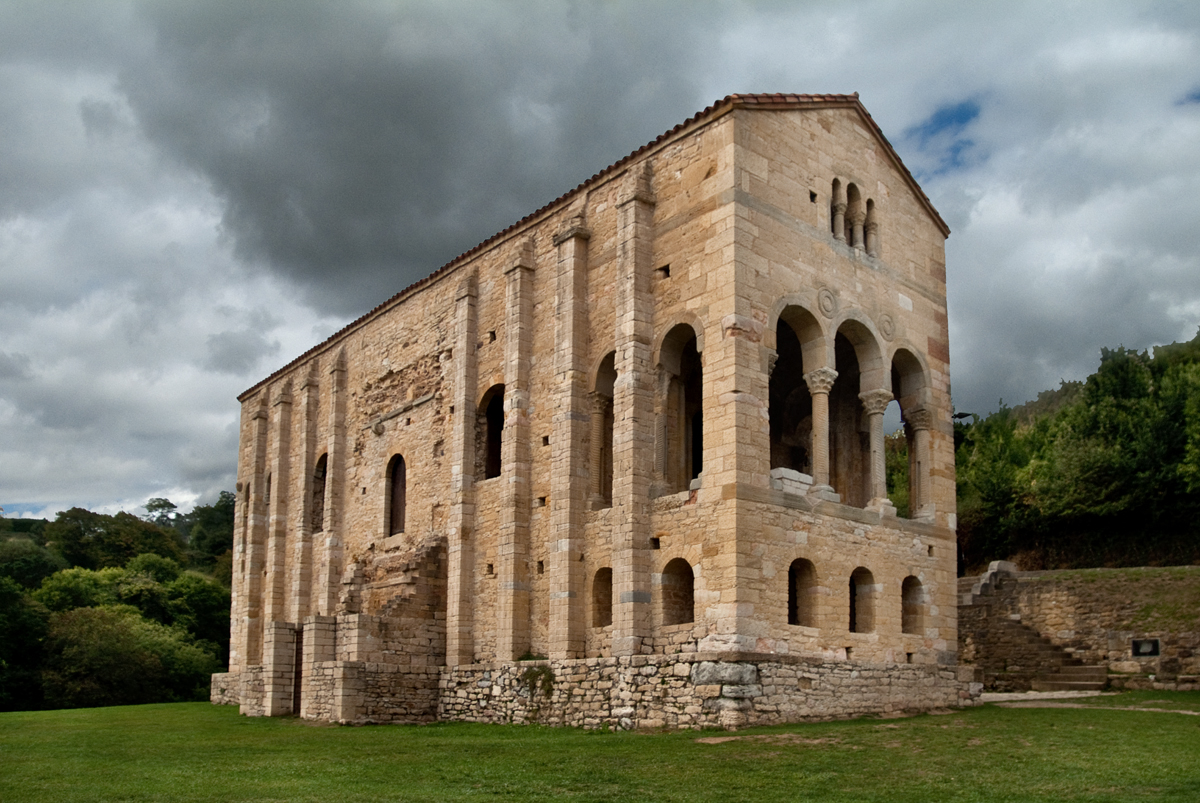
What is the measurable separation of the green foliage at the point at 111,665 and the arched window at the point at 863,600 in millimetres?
30105

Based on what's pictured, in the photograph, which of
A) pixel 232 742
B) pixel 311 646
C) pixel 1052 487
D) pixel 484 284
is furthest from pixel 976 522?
pixel 232 742

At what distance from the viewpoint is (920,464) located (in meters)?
23.2

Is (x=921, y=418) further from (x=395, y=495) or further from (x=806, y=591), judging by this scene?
(x=395, y=495)

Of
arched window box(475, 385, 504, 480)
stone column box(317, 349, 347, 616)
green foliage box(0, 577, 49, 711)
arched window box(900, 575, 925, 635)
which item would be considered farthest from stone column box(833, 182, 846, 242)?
green foliage box(0, 577, 49, 711)

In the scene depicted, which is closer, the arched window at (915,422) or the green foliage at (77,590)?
the arched window at (915,422)

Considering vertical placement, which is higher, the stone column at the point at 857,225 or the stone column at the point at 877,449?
the stone column at the point at 857,225

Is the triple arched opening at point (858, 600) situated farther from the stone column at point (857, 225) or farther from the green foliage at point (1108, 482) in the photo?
the green foliage at point (1108, 482)

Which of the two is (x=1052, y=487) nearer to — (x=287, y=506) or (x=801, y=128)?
(x=801, y=128)

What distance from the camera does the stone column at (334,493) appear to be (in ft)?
101

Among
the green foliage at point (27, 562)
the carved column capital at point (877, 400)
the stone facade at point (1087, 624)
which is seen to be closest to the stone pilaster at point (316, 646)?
the carved column capital at point (877, 400)

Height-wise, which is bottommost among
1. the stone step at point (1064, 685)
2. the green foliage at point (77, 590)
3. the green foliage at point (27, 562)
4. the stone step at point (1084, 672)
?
the stone step at point (1064, 685)

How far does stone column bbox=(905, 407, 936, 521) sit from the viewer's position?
22906mm

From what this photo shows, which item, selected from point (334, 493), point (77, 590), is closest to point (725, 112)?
point (334, 493)

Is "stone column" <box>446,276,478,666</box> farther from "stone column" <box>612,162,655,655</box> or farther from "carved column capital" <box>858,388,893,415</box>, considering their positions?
"carved column capital" <box>858,388,893,415</box>
